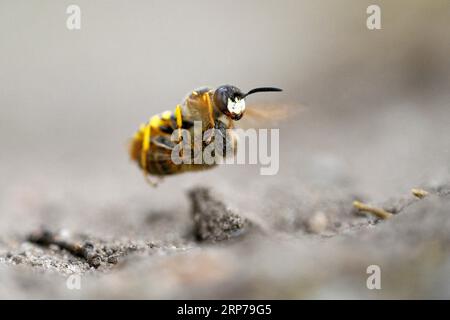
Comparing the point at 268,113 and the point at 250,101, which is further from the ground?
the point at 250,101

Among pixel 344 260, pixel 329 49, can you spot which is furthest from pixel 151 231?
pixel 329 49

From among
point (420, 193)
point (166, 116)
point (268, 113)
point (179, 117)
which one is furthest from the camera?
point (268, 113)

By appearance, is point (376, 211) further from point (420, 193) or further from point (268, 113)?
point (268, 113)

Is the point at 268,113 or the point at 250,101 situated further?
the point at 250,101

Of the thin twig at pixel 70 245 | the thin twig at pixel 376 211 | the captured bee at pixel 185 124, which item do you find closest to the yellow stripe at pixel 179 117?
the captured bee at pixel 185 124

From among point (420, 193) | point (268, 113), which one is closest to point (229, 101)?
point (268, 113)

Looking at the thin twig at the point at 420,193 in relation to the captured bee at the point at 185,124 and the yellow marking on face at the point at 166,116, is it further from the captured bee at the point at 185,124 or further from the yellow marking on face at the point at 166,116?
Result: the yellow marking on face at the point at 166,116

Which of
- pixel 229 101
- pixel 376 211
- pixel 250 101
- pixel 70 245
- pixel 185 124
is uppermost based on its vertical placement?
pixel 250 101

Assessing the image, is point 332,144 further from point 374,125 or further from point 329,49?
point 329,49
